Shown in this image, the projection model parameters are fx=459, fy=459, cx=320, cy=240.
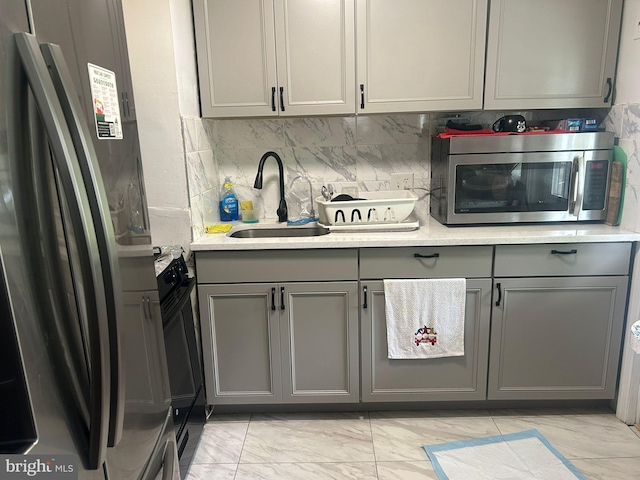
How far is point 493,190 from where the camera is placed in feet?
7.50

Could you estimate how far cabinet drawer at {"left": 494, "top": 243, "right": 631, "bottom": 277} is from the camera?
6.94 feet

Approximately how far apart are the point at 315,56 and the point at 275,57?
0.64ft

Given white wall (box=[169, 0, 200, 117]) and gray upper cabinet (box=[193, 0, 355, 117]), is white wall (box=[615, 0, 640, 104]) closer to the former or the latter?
gray upper cabinet (box=[193, 0, 355, 117])

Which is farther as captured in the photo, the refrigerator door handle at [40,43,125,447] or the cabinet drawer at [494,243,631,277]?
the cabinet drawer at [494,243,631,277]

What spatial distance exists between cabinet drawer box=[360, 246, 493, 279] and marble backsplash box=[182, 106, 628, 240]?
1.55 ft

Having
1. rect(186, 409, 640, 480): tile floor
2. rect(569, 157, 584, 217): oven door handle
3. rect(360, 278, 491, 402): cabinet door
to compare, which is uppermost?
rect(569, 157, 584, 217): oven door handle

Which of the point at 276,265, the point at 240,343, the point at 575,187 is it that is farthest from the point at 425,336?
the point at 575,187

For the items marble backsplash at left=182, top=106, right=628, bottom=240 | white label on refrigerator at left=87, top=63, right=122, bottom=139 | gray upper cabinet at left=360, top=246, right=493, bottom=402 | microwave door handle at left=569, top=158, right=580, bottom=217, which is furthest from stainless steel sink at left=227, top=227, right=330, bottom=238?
white label on refrigerator at left=87, top=63, right=122, bottom=139

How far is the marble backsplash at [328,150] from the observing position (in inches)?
103

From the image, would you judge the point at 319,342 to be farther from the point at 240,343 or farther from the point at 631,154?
the point at 631,154

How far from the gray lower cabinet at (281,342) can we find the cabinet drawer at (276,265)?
0.04m

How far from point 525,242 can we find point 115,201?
5.84 ft

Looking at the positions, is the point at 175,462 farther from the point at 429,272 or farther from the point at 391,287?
the point at 429,272

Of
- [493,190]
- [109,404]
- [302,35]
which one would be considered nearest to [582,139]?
[493,190]
